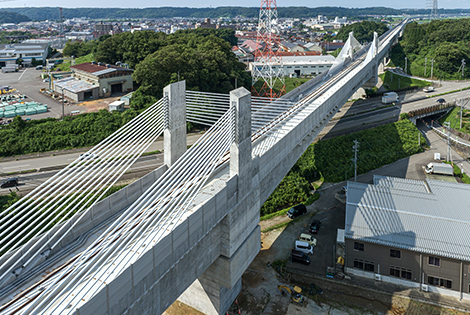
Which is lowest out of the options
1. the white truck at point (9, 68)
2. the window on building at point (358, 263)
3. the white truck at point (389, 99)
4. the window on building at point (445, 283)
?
the window on building at point (445, 283)

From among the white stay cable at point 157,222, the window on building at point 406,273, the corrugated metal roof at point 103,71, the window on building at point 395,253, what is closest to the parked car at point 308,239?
the window on building at point 395,253

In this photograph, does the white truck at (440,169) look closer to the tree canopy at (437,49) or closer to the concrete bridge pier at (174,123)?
the concrete bridge pier at (174,123)

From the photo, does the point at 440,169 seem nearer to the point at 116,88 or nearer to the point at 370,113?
the point at 370,113

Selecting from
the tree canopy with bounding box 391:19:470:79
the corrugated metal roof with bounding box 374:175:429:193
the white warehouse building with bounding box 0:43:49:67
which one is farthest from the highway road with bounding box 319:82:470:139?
the white warehouse building with bounding box 0:43:49:67

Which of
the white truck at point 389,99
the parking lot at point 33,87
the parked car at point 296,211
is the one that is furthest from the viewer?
the white truck at point 389,99

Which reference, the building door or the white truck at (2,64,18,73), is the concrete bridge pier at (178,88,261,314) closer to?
the building door

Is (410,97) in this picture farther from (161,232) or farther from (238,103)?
(161,232)

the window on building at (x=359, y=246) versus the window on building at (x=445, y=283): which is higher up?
the window on building at (x=359, y=246)
